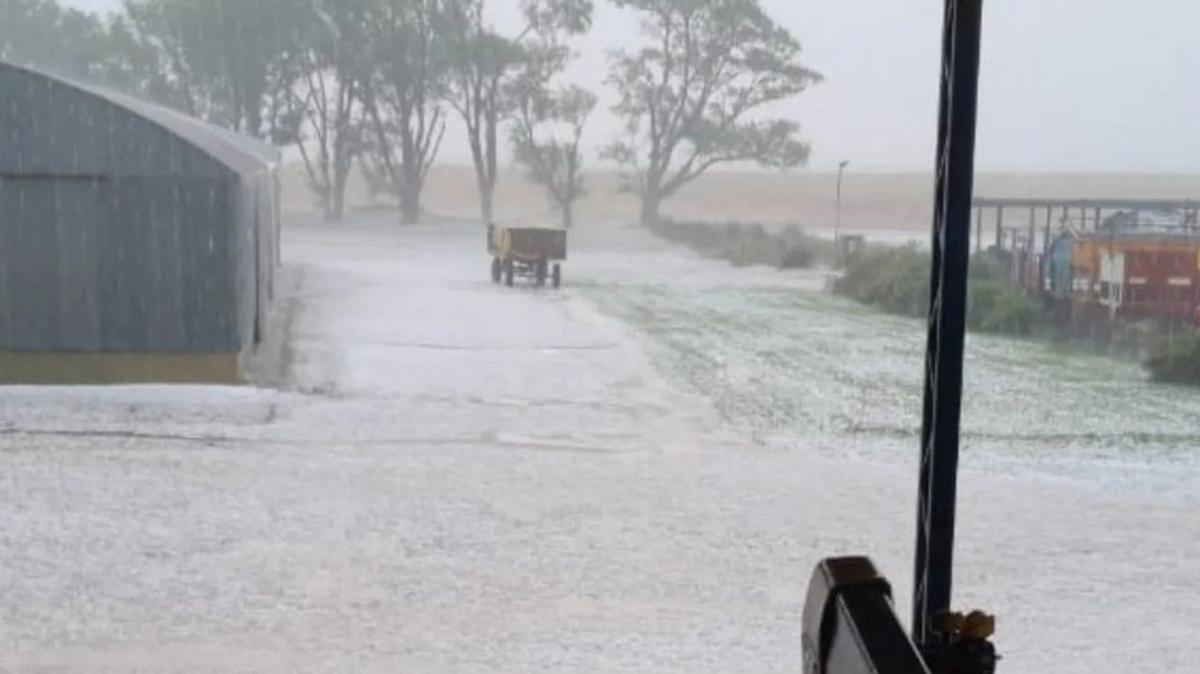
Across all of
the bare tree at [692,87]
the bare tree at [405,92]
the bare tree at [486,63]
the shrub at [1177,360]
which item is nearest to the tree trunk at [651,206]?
the bare tree at [692,87]

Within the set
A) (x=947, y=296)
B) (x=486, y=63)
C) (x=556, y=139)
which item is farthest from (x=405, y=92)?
(x=947, y=296)

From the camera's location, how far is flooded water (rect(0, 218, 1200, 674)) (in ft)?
11.4

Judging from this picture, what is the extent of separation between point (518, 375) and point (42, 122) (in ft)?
7.80

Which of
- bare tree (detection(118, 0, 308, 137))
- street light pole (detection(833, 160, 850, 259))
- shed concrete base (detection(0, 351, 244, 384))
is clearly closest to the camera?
street light pole (detection(833, 160, 850, 259))

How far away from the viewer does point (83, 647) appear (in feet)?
11.0

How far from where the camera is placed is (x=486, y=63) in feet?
24.1

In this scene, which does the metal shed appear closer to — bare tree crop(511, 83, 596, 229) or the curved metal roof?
the curved metal roof

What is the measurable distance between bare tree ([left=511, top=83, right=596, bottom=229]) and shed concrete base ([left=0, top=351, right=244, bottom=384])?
5.64 feet

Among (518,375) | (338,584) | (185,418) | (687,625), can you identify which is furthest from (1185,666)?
(518,375)

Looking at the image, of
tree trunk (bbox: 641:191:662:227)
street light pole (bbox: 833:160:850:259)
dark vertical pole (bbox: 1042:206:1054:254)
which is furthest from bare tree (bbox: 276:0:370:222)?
dark vertical pole (bbox: 1042:206:1054:254)

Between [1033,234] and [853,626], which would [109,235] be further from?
[853,626]

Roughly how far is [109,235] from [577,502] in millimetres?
3667

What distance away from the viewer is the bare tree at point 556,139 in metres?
6.64

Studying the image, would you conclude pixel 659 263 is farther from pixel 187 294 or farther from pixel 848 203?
pixel 848 203
